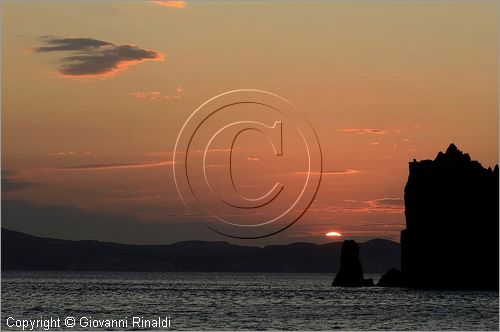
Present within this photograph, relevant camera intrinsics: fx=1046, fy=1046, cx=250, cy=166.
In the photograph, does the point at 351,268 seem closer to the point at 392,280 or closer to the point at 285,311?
the point at 392,280

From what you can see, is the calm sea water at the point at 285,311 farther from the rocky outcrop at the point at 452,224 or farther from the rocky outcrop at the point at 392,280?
the rocky outcrop at the point at 392,280

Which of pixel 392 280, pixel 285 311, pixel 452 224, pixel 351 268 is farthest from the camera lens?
pixel 351 268

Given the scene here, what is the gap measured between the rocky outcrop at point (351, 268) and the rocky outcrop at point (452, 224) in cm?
1279

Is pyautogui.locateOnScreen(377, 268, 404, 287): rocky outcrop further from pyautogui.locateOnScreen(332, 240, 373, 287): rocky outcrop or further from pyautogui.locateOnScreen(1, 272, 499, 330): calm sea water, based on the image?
pyautogui.locateOnScreen(1, 272, 499, 330): calm sea water

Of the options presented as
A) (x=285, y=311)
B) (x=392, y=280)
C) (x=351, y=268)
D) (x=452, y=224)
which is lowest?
(x=285, y=311)

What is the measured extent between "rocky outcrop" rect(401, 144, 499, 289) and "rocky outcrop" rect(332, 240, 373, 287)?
42.0 feet

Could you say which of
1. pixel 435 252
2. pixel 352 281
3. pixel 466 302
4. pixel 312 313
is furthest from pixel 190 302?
pixel 352 281

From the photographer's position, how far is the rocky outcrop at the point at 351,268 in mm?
182750

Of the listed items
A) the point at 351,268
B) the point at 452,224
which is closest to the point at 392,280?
the point at 351,268

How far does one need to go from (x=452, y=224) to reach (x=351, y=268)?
85.7 feet

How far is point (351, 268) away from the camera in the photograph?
18988 centimetres

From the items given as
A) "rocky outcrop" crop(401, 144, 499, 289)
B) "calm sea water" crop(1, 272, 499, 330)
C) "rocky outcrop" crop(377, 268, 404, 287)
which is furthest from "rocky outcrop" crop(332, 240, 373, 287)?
"calm sea water" crop(1, 272, 499, 330)

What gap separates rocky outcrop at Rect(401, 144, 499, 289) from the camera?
166125mm

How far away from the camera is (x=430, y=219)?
171 m
